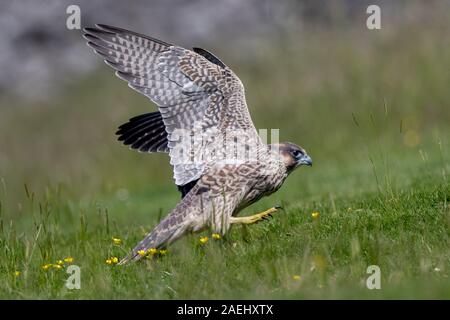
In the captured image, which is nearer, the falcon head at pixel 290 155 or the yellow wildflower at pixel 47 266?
the yellow wildflower at pixel 47 266

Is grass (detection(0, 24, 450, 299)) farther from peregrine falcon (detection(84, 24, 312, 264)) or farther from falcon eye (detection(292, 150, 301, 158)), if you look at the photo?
falcon eye (detection(292, 150, 301, 158))

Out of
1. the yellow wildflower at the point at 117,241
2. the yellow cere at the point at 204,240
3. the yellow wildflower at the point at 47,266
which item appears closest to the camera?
the yellow wildflower at the point at 47,266

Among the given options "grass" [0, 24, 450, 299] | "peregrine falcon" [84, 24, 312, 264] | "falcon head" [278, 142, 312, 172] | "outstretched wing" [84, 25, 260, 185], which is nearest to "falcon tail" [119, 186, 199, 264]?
"peregrine falcon" [84, 24, 312, 264]

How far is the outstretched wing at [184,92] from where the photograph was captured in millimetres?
8359

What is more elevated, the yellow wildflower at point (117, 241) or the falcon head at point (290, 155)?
the falcon head at point (290, 155)

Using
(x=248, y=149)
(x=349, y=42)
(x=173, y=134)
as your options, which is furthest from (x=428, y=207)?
(x=349, y=42)

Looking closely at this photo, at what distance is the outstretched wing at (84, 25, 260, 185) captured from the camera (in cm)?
836

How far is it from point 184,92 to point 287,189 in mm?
4584

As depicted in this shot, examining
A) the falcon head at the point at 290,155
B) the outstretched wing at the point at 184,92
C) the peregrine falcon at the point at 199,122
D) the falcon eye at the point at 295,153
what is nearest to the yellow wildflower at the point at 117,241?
the peregrine falcon at the point at 199,122

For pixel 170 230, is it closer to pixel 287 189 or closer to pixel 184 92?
pixel 184 92

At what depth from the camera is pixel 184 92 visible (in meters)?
8.43

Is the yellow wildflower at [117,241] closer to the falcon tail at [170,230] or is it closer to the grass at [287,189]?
the grass at [287,189]

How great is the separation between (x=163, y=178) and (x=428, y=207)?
324 inches

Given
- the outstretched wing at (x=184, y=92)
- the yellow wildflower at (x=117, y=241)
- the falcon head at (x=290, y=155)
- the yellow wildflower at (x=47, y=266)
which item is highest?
the outstretched wing at (x=184, y=92)
